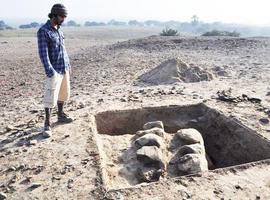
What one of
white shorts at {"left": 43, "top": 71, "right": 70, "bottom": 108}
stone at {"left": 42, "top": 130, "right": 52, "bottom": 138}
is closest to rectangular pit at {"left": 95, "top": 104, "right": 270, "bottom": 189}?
stone at {"left": 42, "top": 130, "right": 52, "bottom": 138}

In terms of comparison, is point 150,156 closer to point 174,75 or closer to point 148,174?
point 148,174

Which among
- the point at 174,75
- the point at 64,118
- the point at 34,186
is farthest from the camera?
the point at 174,75

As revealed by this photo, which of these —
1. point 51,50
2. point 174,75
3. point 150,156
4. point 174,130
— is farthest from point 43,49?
point 174,75

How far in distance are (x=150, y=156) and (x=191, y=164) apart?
549 millimetres

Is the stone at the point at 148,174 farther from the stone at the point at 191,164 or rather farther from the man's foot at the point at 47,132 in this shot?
the man's foot at the point at 47,132

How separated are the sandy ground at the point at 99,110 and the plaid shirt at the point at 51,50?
3.29 ft

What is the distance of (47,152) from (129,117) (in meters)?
2.10

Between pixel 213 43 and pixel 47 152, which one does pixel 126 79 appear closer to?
pixel 47 152

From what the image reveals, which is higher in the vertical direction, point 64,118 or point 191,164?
point 64,118

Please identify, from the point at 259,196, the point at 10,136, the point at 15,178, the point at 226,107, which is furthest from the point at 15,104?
the point at 259,196

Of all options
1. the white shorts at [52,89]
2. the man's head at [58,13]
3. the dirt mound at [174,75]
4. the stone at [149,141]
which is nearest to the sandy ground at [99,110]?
the dirt mound at [174,75]

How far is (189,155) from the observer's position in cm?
459

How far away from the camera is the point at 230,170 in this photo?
4.17 m

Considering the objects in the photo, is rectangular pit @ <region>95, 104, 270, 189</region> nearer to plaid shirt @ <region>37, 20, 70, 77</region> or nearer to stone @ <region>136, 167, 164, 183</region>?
stone @ <region>136, 167, 164, 183</region>
